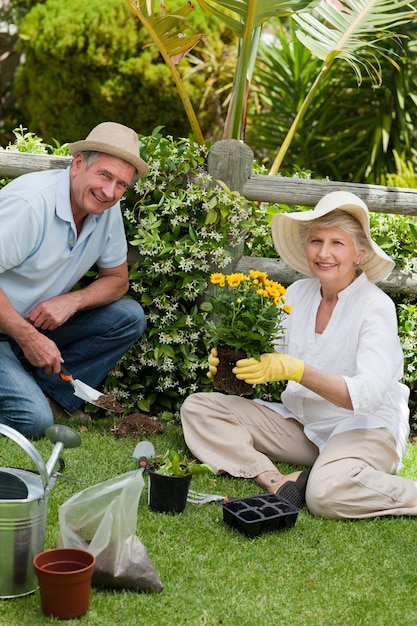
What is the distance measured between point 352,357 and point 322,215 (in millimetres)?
578

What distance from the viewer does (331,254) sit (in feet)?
10.1

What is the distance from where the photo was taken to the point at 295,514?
2.76 m

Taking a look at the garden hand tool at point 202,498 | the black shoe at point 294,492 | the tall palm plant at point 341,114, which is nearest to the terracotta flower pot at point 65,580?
the garden hand tool at point 202,498

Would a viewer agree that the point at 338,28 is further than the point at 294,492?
Yes

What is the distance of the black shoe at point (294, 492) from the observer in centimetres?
296

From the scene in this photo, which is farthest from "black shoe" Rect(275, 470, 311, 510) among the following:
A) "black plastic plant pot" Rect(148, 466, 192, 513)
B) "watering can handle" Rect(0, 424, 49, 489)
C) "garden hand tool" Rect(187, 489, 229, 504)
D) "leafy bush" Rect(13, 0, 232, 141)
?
"leafy bush" Rect(13, 0, 232, 141)

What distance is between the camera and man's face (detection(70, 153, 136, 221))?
334cm

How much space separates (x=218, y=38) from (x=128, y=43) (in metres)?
0.96

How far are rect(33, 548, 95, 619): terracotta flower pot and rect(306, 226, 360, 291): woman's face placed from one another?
1543 millimetres

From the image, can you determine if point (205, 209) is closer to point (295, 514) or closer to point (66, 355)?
point (66, 355)

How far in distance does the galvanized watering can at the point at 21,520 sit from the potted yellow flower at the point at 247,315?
1.03m

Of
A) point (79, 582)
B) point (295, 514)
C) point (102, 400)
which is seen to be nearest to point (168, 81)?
point (102, 400)


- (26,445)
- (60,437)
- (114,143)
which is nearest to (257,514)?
(60,437)

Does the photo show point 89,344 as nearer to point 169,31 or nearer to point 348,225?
point 348,225
